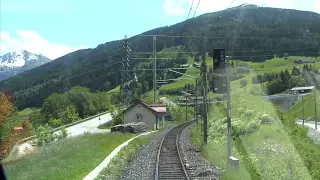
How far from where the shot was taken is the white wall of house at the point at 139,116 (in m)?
57.7

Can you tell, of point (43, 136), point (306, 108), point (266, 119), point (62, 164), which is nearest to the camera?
point (62, 164)

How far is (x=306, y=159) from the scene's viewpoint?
13.9 m

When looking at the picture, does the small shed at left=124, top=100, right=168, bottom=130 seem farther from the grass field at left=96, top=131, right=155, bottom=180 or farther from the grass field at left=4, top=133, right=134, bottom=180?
the grass field at left=4, top=133, right=134, bottom=180

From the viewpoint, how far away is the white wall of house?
5772 centimetres

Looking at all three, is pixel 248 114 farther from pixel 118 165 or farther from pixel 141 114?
pixel 141 114

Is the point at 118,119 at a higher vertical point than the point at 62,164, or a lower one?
lower

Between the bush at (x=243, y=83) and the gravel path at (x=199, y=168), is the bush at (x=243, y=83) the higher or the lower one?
the higher one

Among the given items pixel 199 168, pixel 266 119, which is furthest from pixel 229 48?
pixel 199 168

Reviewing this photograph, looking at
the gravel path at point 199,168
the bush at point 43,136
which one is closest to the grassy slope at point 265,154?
the gravel path at point 199,168

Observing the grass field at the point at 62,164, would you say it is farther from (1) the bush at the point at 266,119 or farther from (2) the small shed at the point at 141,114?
(2) the small shed at the point at 141,114

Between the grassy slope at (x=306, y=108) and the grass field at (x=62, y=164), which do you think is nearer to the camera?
the grass field at (x=62, y=164)

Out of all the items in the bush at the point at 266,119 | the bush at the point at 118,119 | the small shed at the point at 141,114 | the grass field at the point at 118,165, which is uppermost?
the bush at the point at 266,119

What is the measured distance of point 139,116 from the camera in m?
57.9

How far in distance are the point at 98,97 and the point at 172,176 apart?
79.7 m
